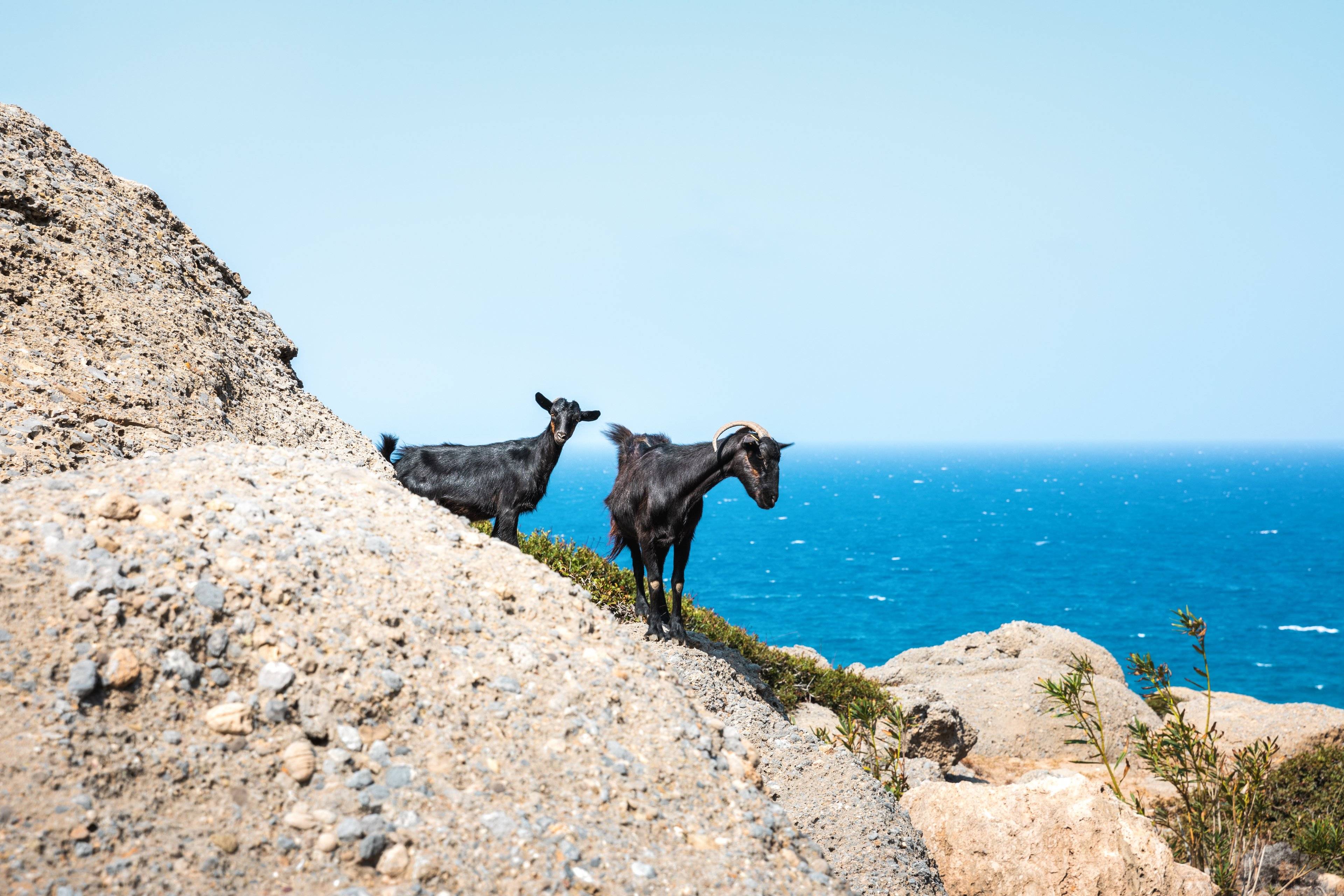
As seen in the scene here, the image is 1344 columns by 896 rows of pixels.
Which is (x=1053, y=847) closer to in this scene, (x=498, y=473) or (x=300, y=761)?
(x=300, y=761)

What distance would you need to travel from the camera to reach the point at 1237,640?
55969 millimetres

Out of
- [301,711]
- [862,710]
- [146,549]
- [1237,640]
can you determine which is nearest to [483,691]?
[301,711]

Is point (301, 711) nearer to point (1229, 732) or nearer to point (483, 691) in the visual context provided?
point (483, 691)

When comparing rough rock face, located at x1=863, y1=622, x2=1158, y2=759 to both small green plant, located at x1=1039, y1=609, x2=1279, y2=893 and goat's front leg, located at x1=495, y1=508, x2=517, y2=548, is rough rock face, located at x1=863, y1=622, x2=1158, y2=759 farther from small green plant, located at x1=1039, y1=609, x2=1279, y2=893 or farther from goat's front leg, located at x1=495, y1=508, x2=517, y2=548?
goat's front leg, located at x1=495, y1=508, x2=517, y2=548

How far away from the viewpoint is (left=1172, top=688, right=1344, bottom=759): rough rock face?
17.9 meters

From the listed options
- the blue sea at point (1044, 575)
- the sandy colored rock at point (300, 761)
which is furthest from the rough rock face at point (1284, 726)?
the sandy colored rock at point (300, 761)

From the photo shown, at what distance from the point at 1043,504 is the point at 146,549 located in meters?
155

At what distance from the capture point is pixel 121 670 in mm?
4152

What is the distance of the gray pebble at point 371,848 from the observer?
150 inches

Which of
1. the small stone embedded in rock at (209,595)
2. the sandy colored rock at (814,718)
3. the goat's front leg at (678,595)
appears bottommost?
the sandy colored rock at (814,718)

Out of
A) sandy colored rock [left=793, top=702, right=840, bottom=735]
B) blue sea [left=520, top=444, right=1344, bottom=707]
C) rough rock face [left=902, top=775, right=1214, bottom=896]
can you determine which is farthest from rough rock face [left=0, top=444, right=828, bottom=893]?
blue sea [left=520, top=444, right=1344, bottom=707]

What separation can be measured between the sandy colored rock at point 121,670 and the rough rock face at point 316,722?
12 millimetres

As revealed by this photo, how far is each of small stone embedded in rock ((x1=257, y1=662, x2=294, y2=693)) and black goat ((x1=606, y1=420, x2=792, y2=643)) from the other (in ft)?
20.7

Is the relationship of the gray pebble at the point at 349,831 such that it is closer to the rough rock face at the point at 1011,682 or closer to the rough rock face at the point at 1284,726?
the rough rock face at the point at 1011,682
